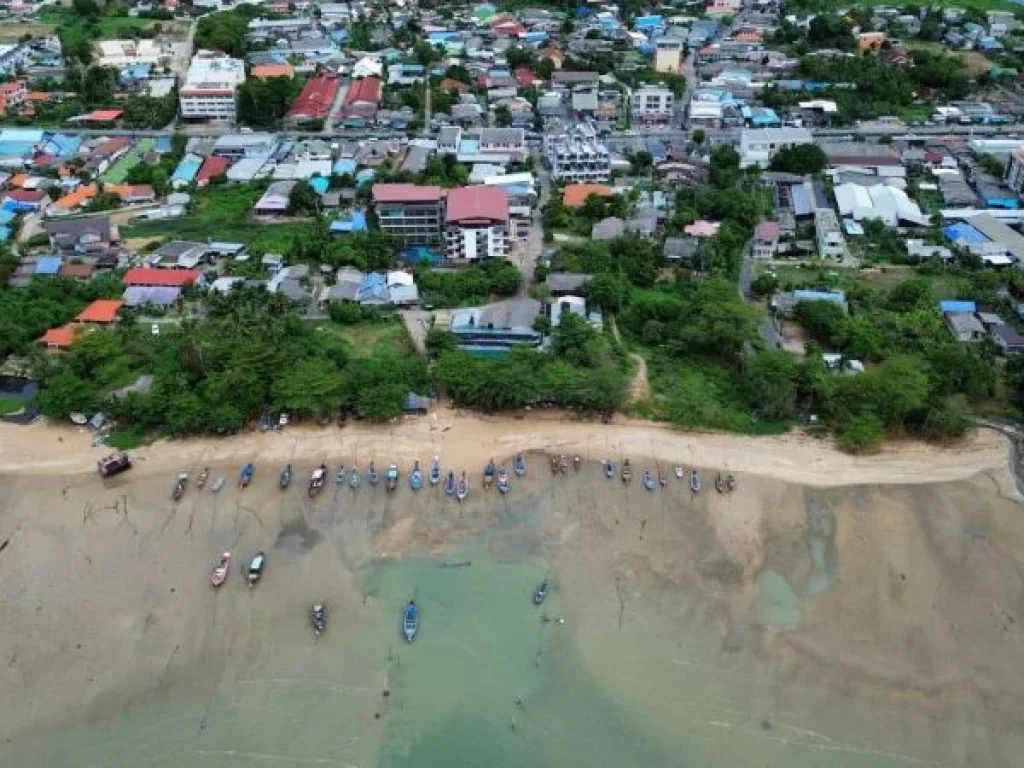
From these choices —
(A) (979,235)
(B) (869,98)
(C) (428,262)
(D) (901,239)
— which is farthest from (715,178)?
(B) (869,98)

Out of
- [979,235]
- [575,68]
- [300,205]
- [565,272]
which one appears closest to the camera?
[565,272]

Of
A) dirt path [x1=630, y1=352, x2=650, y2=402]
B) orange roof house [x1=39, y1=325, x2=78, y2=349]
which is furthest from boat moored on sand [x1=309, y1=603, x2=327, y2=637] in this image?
orange roof house [x1=39, y1=325, x2=78, y2=349]

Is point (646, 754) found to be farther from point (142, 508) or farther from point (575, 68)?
point (575, 68)

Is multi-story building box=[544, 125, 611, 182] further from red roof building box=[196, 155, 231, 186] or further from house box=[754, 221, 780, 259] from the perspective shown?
red roof building box=[196, 155, 231, 186]

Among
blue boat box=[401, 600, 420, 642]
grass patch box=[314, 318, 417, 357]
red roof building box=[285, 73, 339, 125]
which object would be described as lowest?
blue boat box=[401, 600, 420, 642]

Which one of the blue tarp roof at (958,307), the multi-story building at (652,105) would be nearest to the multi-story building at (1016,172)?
the blue tarp roof at (958,307)

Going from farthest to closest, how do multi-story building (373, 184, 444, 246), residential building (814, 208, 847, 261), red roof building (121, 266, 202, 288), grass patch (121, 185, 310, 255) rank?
grass patch (121, 185, 310, 255), residential building (814, 208, 847, 261), multi-story building (373, 184, 444, 246), red roof building (121, 266, 202, 288)
